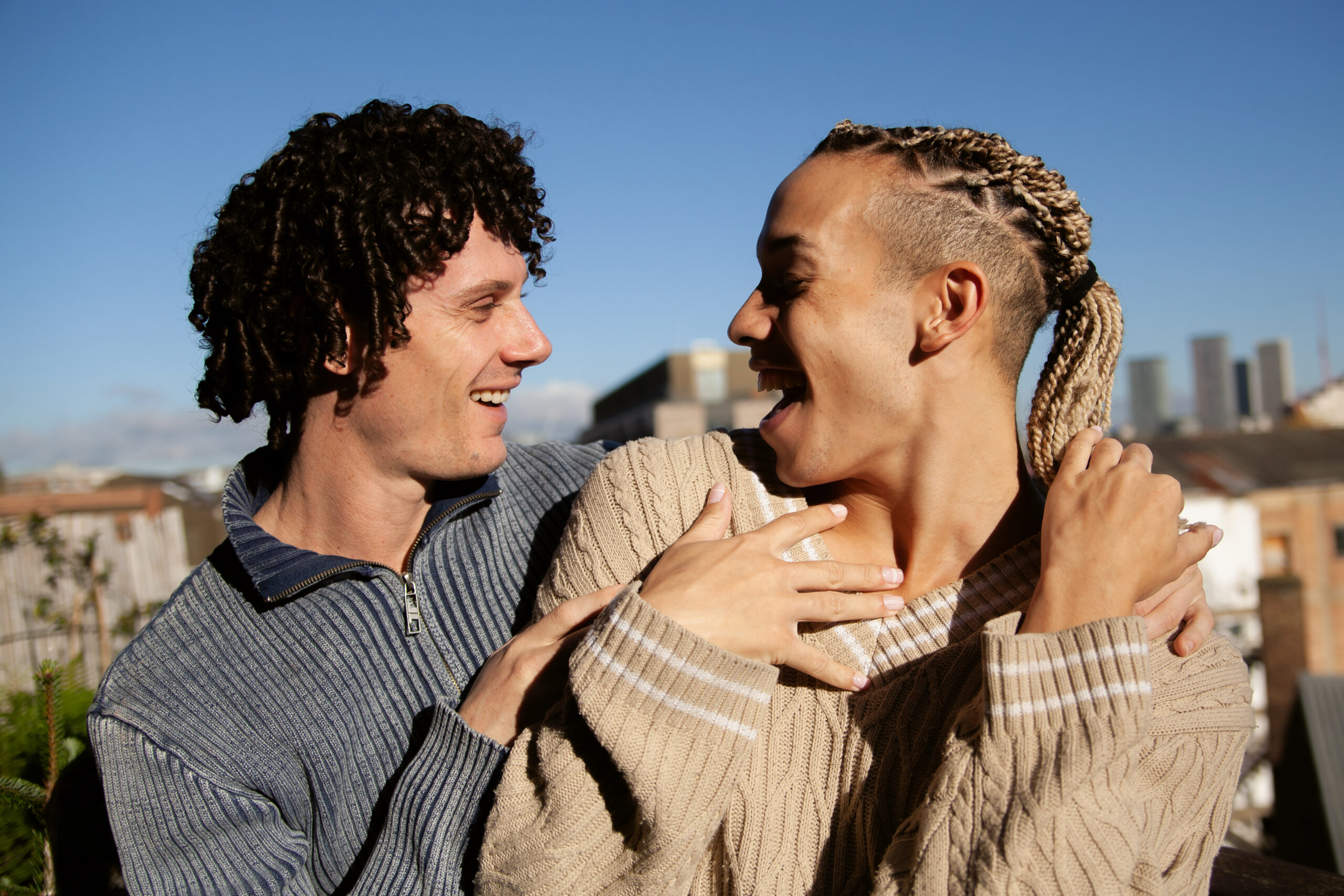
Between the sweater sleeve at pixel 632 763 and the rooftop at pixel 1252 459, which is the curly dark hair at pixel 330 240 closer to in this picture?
the sweater sleeve at pixel 632 763

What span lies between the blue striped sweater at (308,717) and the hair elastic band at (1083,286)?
4.95 feet

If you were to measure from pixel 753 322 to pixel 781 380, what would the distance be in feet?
0.48

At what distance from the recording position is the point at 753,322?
199 cm

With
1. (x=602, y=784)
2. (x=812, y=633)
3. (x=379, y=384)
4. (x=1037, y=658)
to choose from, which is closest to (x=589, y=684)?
(x=602, y=784)

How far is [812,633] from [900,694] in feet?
0.71

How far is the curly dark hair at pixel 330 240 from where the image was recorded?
7.49 ft

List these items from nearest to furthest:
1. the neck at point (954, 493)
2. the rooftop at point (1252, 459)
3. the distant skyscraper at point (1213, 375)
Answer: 1. the neck at point (954, 493)
2. the rooftop at point (1252, 459)
3. the distant skyscraper at point (1213, 375)

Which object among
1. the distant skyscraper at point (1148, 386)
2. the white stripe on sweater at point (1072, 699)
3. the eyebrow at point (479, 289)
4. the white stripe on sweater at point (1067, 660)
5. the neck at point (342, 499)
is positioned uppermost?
the eyebrow at point (479, 289)

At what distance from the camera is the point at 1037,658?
1518 millimetres

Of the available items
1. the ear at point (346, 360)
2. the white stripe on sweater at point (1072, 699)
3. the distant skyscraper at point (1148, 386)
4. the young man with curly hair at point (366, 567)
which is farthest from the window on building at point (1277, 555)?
the distant skyscraper at point (1148, 386)

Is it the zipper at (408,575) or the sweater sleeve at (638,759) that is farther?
the zipper at (408,575)

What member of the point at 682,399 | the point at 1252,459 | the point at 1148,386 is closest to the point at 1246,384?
the point at 1148,386

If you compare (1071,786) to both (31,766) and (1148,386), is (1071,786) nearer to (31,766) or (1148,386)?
(31,766)

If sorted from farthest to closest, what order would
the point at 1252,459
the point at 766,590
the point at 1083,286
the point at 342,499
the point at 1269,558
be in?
the point at 1252,459 → the point at 1269,558 → the point at 342,499 → the point at 1083,286 → the point at 766,590
